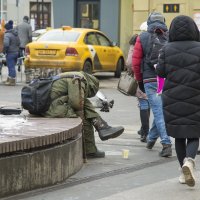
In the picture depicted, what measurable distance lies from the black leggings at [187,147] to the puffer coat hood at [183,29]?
0.99 meters

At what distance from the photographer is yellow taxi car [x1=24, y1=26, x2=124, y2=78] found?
18.5 m

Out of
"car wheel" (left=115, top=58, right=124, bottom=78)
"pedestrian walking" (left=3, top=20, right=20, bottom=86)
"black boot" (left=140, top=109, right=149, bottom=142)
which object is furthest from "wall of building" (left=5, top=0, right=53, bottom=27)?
→ "black boot" (left=140, top=109, right=149, bottom=142)

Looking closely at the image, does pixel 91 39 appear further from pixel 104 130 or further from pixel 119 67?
pixel 104 130

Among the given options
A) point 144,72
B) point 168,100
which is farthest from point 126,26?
point 168,100

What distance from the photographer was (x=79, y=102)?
7.57 m

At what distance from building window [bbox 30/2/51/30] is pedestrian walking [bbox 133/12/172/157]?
45.3m

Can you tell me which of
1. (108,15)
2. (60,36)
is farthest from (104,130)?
(108,15)

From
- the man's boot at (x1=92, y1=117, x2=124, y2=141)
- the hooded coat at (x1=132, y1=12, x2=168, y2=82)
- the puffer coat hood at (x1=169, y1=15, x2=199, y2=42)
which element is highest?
the puffer coat hood at (x1=169, y1=15, x2=199, y2=42)

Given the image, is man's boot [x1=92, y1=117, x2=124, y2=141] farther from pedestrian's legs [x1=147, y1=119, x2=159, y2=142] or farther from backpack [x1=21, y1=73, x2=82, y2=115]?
pedestrian's legs [x1=147, y1=119, x2=159, y2=142]

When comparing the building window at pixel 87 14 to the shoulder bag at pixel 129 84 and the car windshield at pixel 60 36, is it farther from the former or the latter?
the shoulder bag at pixel 129 84

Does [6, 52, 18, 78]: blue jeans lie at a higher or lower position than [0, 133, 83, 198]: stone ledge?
lower

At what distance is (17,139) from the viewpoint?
6254mm

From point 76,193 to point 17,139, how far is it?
29.9 inches

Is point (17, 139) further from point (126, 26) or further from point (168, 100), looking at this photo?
point (126, 26)
